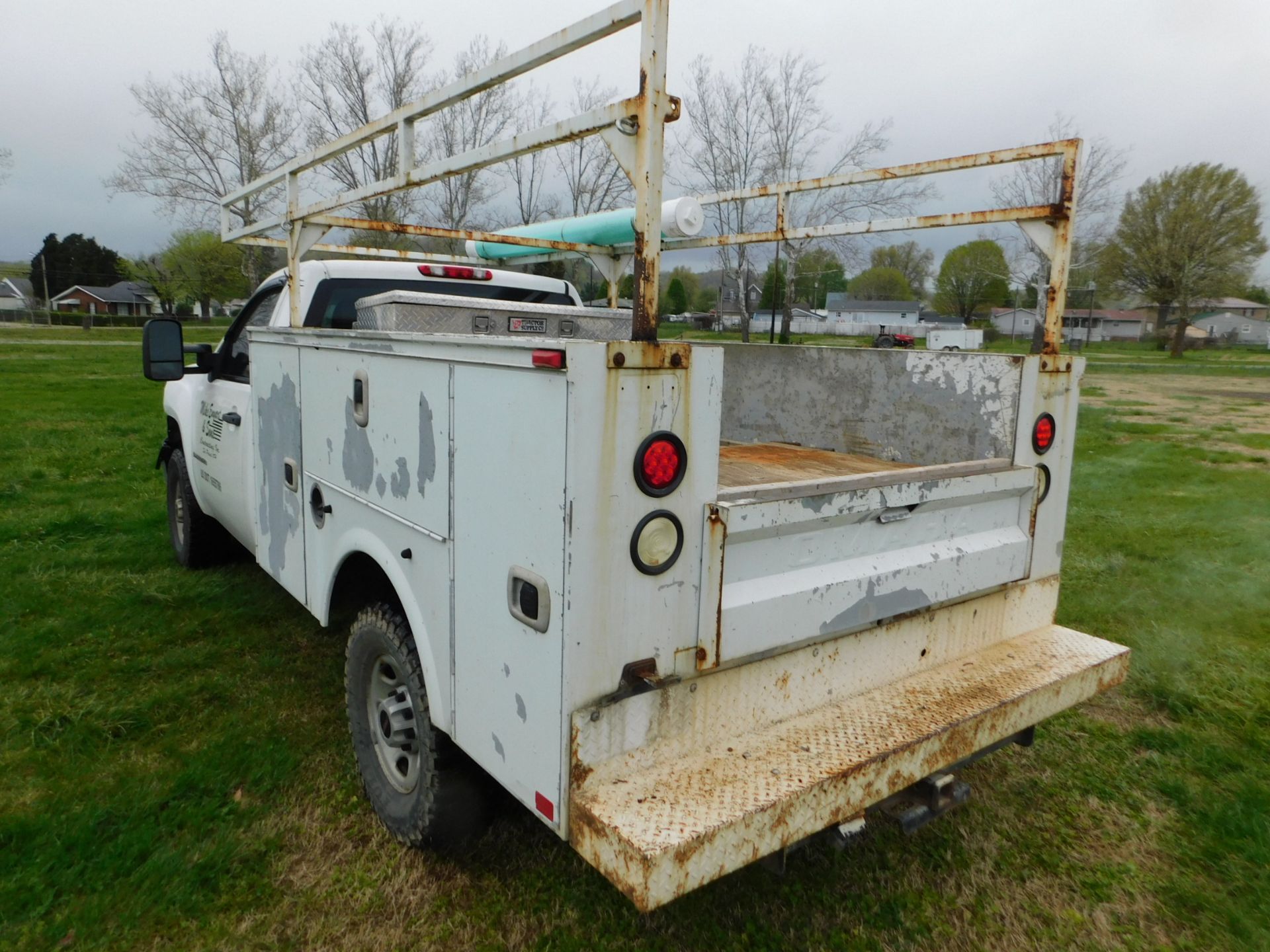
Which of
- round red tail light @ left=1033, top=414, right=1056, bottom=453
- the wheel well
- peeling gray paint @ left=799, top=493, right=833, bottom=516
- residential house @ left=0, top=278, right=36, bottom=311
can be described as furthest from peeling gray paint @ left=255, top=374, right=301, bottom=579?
residential house @ left=0, top=278, right=36, bottom=311

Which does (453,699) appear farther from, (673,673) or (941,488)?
(941,488)

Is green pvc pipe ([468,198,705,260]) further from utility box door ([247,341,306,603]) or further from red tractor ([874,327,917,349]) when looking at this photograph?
red tractor ([874,327,917,349])

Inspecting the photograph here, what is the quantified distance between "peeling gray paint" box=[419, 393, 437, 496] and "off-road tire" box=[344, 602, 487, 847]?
541 millimetres

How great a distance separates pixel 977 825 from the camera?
3.09 metres

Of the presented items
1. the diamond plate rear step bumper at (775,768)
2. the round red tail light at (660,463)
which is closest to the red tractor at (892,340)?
the diamond plate rear step bumper at (775,768)

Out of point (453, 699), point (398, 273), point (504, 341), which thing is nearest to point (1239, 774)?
point (453, 699)

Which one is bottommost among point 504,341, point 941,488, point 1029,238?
point 941,488

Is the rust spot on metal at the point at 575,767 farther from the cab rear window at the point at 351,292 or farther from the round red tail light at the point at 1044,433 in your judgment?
the cab rear window at the point at 351,292

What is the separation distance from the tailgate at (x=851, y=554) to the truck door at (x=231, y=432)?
260cm

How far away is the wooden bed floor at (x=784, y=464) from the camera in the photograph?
9.70 ft

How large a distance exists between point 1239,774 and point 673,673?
264cm

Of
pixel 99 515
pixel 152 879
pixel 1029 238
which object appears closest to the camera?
pixel 152 879

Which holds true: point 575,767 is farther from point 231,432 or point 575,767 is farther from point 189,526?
point 189,526

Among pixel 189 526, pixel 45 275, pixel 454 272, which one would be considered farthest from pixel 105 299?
pixel 454 272
